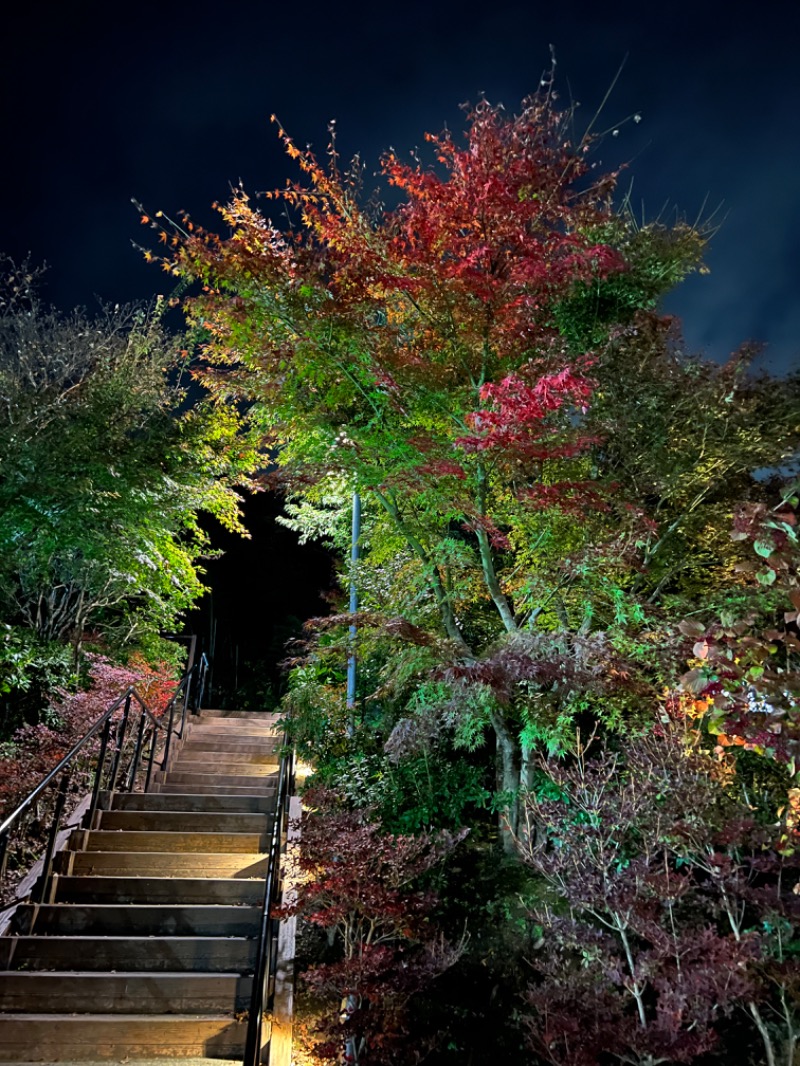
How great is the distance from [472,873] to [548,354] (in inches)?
248

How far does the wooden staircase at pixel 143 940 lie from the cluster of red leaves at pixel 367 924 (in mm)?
661

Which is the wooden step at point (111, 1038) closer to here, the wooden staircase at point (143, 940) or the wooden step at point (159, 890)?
the wooden staircase at point (143, 940)

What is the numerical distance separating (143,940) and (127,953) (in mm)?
133

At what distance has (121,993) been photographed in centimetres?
451

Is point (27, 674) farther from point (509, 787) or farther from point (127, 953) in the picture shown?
point (509, 787)

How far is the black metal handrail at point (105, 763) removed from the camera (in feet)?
17.2

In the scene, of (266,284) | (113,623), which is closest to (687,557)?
(266,284)

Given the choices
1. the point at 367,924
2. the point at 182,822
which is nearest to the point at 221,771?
the point at 182,822

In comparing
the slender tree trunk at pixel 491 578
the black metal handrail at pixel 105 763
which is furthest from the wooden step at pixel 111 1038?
the slender tree trunk at pixel 491 578

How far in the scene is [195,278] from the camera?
7.86 meters

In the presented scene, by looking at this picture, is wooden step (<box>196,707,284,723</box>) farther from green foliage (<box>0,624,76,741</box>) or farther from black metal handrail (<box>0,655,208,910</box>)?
green foliage (<box>0,624,76,741</box>)

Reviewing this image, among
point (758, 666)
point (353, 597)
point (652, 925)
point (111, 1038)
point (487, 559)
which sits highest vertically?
point (487, 559)

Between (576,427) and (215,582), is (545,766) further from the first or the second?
(215,582)

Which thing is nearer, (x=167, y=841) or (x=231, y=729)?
(x=167, y=841)
